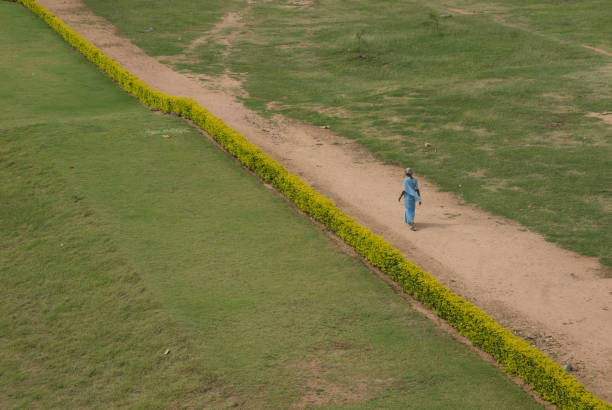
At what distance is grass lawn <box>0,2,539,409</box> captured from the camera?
38.7 feet

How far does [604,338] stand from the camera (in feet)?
42.1

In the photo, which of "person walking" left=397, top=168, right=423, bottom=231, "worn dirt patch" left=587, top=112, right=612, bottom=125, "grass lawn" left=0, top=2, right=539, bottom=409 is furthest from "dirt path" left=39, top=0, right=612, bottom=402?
"worn dirt patch" left=587, top=112, right=612, bottom=125

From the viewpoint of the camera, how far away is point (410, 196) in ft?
56.2

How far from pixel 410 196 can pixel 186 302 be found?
21.7 ft

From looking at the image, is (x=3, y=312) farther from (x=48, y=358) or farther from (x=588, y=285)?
(x=588, y=285)

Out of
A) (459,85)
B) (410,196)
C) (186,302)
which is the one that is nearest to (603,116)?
(459,85)

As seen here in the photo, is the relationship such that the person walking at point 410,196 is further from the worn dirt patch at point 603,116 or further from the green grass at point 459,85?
the worn dirt patch at point 603,116

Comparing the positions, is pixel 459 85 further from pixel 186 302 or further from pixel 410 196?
pixel 186 302

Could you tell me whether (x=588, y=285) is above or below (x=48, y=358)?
above

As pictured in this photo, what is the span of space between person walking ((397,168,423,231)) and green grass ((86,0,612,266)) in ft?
8.57

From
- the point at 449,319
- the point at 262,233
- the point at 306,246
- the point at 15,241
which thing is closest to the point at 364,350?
the point at 449,319

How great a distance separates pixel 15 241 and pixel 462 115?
16.9 metres

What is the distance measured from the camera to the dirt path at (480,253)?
42.4 feet

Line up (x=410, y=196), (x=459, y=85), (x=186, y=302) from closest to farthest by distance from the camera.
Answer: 1. (x=186, y=302)
2. (x=410, y=196)
3. (x=459, y=85)
